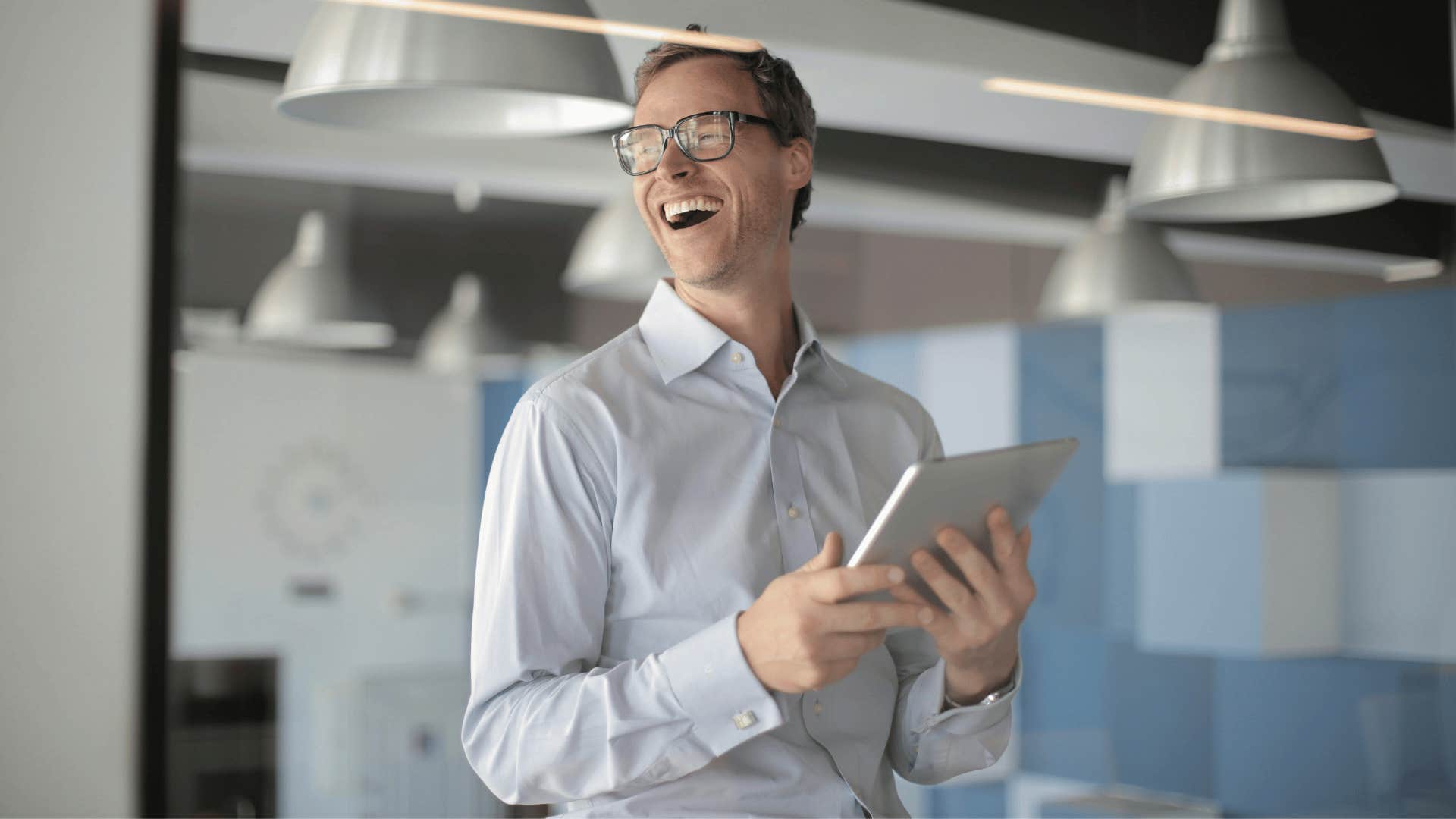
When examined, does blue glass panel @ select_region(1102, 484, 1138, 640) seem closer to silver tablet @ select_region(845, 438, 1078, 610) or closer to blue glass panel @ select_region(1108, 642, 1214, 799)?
blue glass panel @ select_region(1108, 642, 1214, 799)

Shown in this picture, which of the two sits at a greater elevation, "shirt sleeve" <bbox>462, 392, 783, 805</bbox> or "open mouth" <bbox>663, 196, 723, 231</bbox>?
"open mouth" <bbox>663, 196, 723, 231</bbox>

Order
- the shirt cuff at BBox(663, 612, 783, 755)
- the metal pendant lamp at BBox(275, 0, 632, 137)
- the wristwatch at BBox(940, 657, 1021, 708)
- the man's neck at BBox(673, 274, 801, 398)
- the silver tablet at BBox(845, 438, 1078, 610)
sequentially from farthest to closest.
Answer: the metal pendant lamp at BBox(275, 0, 632, 137)
the man's neck at BBox(673, 274, 801, 398)
the wristwatch at BBox(940, 657, 1021, 708)
the shirt cuff at BBox(663, 612, 783, 755)
the silver tablet at BBox(845, 438, 1078, 610)

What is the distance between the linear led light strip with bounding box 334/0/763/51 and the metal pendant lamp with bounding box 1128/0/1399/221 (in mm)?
864

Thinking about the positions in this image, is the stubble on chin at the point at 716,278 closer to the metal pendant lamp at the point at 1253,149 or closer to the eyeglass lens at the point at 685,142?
the eyeglass lens at the point at 685,142

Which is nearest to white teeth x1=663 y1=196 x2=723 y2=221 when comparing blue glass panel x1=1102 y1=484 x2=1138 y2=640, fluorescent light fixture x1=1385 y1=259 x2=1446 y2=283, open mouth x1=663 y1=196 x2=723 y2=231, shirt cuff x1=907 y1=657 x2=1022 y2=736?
Answer: open mouth x1=663 y1=196 x2=723 y2=231

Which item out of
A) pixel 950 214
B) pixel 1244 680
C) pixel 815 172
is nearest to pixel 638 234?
pixel 815 172

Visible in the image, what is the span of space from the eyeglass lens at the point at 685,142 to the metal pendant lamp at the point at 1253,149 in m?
1.16

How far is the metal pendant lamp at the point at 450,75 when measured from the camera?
2.10 m

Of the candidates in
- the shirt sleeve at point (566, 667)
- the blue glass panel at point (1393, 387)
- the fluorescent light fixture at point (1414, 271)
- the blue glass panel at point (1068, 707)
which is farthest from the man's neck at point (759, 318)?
the fluorescent light fixture at point (1414, 271)

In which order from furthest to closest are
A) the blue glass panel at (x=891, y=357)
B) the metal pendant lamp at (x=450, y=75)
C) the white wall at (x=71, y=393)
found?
the blue glass panel at (x=891, y=357), the white wall at (x=71, y=393), the metal pendant lamp at (x=450, y=75)

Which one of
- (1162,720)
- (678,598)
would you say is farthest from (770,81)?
(1162,720)

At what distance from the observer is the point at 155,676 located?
2422 mm

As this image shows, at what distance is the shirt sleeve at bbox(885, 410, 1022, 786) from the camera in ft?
5.91

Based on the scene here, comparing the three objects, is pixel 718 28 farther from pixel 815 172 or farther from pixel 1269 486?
pixel 1269 486
